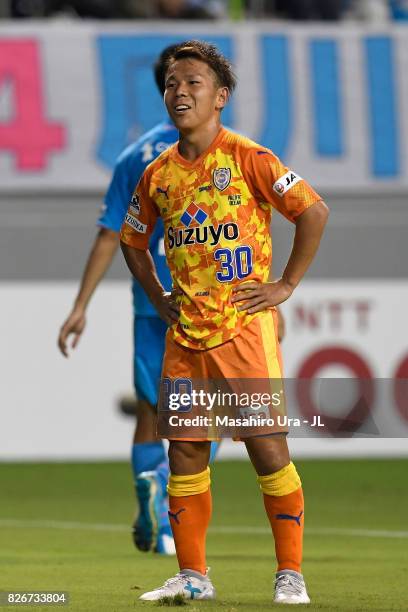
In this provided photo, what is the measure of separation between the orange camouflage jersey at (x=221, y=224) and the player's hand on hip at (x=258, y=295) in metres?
0.02

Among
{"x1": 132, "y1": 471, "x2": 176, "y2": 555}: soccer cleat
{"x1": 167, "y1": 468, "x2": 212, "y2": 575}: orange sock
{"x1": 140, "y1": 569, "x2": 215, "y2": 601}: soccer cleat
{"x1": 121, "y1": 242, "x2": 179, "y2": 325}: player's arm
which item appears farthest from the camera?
{"x1": 132, "y1": 471, "x2": 176, "y2": 555}: soccer cleat

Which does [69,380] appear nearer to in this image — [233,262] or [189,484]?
[189,484]

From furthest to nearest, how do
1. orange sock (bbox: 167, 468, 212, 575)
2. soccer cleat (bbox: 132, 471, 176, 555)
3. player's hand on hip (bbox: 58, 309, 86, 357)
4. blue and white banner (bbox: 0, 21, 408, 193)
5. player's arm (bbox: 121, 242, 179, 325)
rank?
blue and white banner (bbox: 0, 21, 408, 193) < soccer cleat (bbox: 132, 471, 176, 555) < player's hand on hip (bbox: 58, 309, 86, 357) < player's arm (bbox: 121, 242, 179, 325) < orange sock (bbox: 167, 468, 212, 575)

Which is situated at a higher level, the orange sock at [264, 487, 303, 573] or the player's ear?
the player's ear

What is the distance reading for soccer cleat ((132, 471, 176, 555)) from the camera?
8094 millimetres

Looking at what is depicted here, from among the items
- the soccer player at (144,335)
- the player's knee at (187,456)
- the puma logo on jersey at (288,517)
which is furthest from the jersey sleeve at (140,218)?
the soccer player at (144,335)

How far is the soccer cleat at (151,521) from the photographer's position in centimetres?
809

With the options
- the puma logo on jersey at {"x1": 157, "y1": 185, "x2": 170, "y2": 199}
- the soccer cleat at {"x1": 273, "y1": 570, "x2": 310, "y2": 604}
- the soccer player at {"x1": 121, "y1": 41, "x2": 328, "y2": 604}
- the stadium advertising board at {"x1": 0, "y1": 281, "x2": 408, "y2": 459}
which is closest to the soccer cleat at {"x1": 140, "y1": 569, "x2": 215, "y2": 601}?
the soccer player at {"x1": 121, "y1": 41, "x2": 328, "y2": 604}

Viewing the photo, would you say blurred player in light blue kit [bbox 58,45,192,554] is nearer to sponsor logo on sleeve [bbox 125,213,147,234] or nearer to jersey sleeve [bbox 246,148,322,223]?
sponsor logo on sleeve [bbox 125,213,147,234]

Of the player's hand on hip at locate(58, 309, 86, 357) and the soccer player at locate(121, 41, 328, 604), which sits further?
the player's hand on hip at locate(58, 309, 86, 357)

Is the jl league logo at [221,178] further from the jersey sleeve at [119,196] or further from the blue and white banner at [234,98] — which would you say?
the blue and white banner at [234,98]

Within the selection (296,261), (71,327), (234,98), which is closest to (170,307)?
(296,261)

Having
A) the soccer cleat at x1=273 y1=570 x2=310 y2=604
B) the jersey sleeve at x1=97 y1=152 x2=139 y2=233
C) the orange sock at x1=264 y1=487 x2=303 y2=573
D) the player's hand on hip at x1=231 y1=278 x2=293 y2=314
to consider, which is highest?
the jersey sleeve at x1=97 y1=152 x2=139 y2=233

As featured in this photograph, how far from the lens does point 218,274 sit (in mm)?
6027
